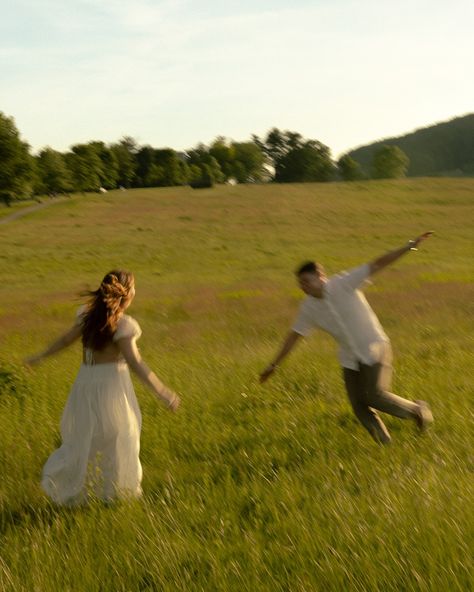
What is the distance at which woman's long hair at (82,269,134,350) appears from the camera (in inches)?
227

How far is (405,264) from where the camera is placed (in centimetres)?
3303

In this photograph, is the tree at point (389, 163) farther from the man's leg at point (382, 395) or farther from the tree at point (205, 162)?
the man's leg at point (382, 395)

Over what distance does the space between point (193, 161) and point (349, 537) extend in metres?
139

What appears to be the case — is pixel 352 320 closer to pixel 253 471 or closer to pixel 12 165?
pixel 253 471

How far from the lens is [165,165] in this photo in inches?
4621

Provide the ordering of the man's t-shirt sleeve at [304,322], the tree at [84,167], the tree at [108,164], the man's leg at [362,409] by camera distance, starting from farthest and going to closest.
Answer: the tree at [108,164], the tree at [84,167], the man's t-shirt sleeve at [304,322], the man's leg at [362,409]

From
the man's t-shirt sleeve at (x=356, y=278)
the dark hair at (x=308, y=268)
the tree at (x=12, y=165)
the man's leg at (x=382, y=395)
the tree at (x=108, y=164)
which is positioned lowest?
the tree at (x=108, y=164)

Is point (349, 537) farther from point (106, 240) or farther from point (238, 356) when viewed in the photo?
point (106, 240)

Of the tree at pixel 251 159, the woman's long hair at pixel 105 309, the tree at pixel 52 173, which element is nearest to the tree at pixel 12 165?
the tree at pixel 52 173

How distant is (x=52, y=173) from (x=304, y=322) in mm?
84799

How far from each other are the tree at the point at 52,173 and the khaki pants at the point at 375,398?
83666mm

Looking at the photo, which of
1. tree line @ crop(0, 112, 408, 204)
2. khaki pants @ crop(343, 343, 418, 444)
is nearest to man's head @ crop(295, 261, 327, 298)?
khaki pants @ crop(343, 343, 418, 444)

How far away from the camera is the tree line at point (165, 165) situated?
69.8m

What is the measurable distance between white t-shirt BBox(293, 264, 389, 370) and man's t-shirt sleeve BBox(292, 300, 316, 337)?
10.3 inches
